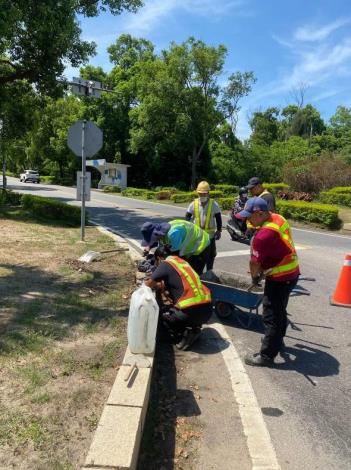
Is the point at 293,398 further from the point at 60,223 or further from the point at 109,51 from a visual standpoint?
the point at 109,51

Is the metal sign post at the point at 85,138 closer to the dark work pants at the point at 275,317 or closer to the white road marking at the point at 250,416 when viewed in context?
the white road marking at the point at 250,416

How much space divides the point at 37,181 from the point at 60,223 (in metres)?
42.3

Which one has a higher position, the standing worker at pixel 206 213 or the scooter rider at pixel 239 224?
the standing worker at pixel 206 213

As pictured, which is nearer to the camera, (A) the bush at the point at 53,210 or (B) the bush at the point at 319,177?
(A) the bush at the point at 53,210

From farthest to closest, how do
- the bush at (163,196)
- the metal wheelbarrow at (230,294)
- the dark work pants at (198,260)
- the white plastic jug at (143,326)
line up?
the bush at (163,196) < the dark work pants at (198,260) < the metal wheelbarrow at (230,294) < the white plastic jug at (143,326)

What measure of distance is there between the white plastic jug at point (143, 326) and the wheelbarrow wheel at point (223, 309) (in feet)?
6.66

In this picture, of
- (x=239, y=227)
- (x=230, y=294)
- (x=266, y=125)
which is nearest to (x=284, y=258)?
(x=230, y=294)

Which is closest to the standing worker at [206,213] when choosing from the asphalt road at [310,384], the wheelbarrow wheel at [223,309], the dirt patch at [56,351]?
the wheelbarrow wheel at [223,309]

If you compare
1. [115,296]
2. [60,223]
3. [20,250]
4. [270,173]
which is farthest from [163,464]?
[270,173]

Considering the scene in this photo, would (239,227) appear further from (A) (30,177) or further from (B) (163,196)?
(A) (30,177)

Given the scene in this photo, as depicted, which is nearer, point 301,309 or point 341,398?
point 341,398

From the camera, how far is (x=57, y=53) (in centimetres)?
1491

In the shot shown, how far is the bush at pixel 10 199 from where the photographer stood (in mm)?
20391

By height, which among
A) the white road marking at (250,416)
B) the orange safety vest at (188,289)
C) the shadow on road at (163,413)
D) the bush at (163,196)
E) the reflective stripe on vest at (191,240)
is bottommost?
the bush at (163,196)
